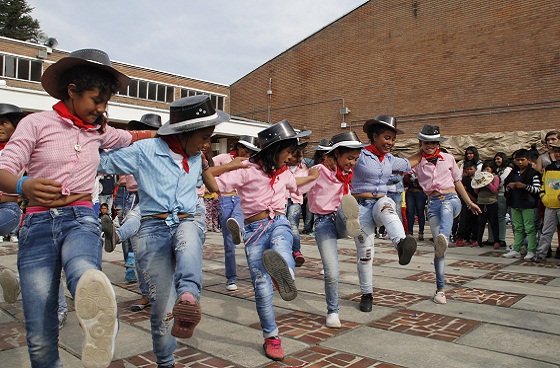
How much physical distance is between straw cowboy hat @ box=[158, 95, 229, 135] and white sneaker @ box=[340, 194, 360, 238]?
1735 mm

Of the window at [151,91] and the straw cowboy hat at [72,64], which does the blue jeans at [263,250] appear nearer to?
A: the straw cowboy hat at [72,64]

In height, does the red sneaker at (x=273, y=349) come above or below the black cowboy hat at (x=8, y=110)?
below

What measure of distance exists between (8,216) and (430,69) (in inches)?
847

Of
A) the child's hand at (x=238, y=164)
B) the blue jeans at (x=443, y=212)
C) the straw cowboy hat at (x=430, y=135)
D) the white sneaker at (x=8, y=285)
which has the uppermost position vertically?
the straw cowboy hat at (x=430, y=135)

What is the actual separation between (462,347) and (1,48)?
2919 cm

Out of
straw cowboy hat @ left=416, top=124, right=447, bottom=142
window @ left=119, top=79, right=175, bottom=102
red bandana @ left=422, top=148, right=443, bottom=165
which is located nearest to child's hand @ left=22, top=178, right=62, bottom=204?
straw cowboy hat @ left=416, top=124, right=447, bottom=142

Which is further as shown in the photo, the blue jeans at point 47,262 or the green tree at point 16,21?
the green tree at point 16,21

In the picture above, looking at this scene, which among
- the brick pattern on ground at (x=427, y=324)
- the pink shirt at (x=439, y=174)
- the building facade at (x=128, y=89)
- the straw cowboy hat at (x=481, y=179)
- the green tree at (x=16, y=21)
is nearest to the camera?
the brick pattern on ground at (x=427, y=324)

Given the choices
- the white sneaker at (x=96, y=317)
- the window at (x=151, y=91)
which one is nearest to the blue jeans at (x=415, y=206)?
the white sneaker at (x=96, y=317)

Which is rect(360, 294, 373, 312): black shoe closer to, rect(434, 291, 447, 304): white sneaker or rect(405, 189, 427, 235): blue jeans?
rect(434, 291, 447, 304): white sneaker

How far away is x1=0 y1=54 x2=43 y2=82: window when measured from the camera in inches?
1033

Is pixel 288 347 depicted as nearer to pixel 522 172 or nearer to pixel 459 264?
pixel 459 264

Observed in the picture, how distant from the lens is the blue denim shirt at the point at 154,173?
3.13 m

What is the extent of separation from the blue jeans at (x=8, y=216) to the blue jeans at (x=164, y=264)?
2.15 meters
